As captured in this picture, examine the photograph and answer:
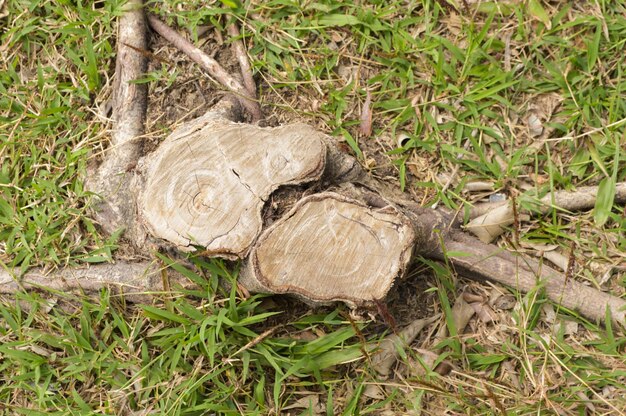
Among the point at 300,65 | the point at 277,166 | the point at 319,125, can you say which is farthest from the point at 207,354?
the point at 300,65

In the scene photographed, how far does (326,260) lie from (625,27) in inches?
71.8

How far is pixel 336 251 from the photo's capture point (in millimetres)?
2469

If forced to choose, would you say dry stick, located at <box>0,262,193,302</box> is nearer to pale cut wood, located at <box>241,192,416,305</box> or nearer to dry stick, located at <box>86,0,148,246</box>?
dry stick, located at <box>86,0,148,246</box>

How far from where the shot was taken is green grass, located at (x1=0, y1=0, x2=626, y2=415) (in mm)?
2883

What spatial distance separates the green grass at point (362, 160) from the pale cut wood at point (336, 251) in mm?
375

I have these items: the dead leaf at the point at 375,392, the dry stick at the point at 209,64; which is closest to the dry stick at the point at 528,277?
the dead leaf at the point at 375,392

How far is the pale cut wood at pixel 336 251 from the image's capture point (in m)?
2.44

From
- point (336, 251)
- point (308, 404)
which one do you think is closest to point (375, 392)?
point (308, 404)

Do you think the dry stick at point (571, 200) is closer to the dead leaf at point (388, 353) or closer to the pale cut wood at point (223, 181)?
the dead leaf at point (388, 353)

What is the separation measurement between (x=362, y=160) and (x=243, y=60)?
2.56ft

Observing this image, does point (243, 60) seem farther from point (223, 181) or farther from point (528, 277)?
point (528, 277)

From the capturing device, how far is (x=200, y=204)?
2.46 meters

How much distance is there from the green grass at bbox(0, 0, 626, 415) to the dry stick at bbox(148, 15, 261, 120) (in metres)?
0.08

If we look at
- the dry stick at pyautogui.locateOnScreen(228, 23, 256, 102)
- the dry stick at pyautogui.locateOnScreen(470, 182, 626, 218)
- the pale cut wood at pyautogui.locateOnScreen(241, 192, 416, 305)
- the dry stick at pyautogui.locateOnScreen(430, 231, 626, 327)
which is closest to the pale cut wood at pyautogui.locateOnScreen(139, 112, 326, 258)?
the pale cut wood at pyautogui.locateOnScreen(241, 192, 416, 305)
